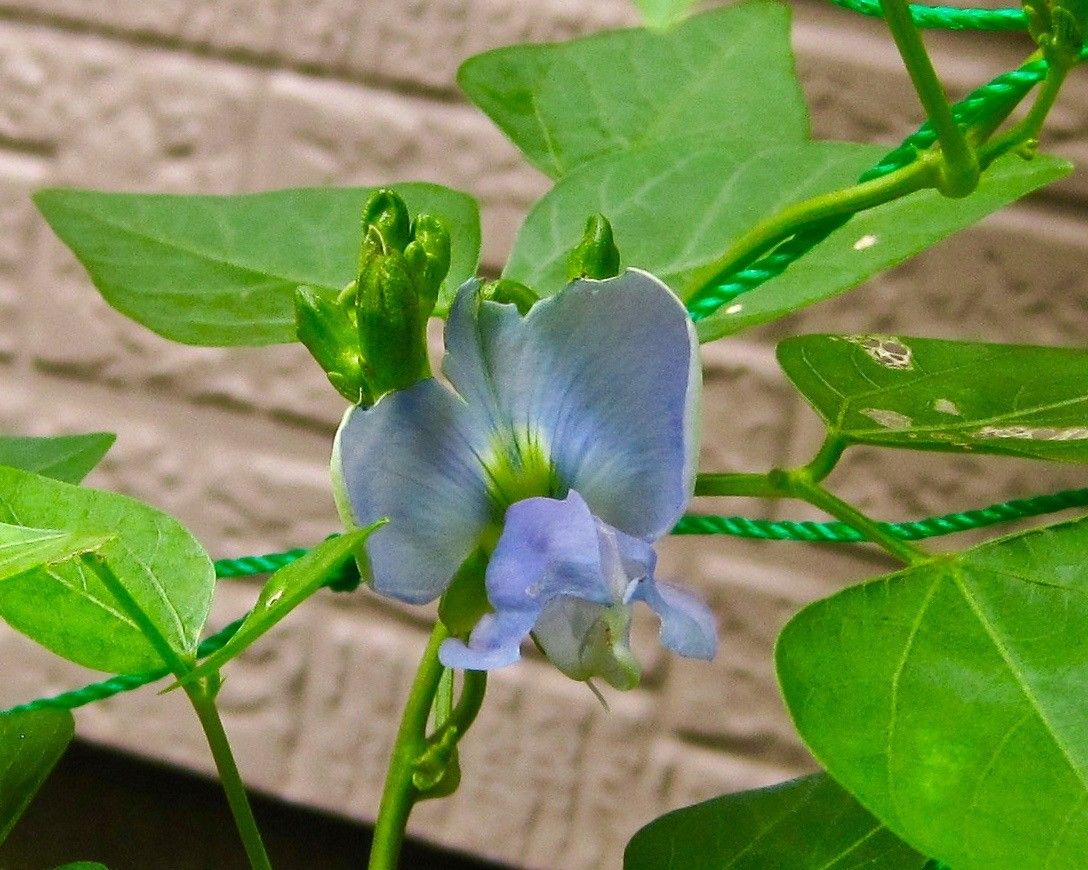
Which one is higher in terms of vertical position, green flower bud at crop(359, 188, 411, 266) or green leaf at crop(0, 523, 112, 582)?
green flower bud at crop(359, 188, 411, 266)

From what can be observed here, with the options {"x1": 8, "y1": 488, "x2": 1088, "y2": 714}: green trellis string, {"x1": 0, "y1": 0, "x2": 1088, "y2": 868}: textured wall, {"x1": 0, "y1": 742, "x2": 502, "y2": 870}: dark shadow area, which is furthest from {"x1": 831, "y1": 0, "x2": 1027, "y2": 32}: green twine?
{"x1": 0, "y1": 742, "x2": 502, "y2": 870}: dark shadow area

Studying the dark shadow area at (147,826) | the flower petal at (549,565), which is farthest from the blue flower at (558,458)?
the dark shadow area at (147,826)

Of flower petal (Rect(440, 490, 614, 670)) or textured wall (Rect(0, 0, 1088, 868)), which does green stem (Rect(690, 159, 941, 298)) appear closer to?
flower petal (Rect(440, 490, 614, 670))

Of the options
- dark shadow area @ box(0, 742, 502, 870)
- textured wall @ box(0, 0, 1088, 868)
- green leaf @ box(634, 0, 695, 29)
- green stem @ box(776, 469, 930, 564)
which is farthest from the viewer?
dark shadow area @ box(0, 742, 502, 870)

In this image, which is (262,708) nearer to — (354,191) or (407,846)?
(407,846)

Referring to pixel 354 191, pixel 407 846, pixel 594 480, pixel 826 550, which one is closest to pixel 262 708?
pixel 407 846

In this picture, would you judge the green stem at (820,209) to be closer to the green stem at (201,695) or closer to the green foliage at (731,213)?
the green foliage at (731,213)
